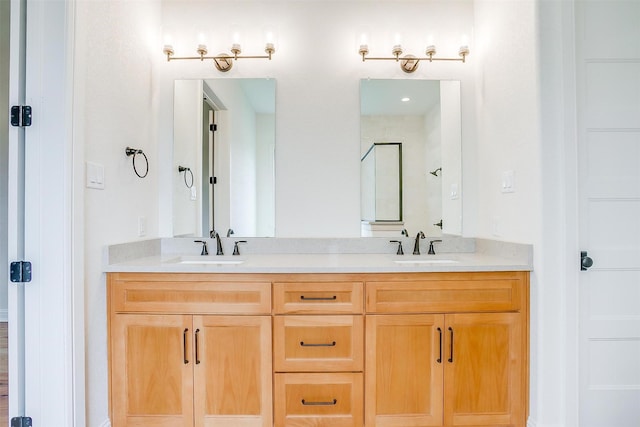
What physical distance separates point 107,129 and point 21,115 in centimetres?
37

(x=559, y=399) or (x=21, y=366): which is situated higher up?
(x=21, y=366)

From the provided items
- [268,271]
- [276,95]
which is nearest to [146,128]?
[276,95]

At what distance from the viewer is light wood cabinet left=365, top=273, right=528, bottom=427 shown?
5.58 feet

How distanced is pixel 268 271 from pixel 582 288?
5.00ft

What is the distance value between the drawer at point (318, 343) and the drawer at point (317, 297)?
40 millimetres

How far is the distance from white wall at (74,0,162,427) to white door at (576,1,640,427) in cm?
231

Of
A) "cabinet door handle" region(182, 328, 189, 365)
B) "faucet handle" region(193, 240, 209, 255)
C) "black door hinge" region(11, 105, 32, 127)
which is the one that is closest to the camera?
"black door hinge" region(11, 105, 32, 127)

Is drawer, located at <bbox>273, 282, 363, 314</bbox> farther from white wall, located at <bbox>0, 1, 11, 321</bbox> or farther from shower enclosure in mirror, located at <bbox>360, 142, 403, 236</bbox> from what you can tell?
white wall, located at <bbox>0, 1, 11, 321</bbox>

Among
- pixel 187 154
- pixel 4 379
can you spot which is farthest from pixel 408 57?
pixel 4 379

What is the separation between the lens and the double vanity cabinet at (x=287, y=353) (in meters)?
1.69

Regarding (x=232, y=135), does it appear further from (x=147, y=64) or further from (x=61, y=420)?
(x=61, y=420)

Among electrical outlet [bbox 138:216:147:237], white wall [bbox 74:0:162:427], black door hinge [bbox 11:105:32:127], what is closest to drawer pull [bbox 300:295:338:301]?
white wall [bbox 74:0:162:427]

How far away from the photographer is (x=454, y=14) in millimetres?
2346

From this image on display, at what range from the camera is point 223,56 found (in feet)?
7.48
